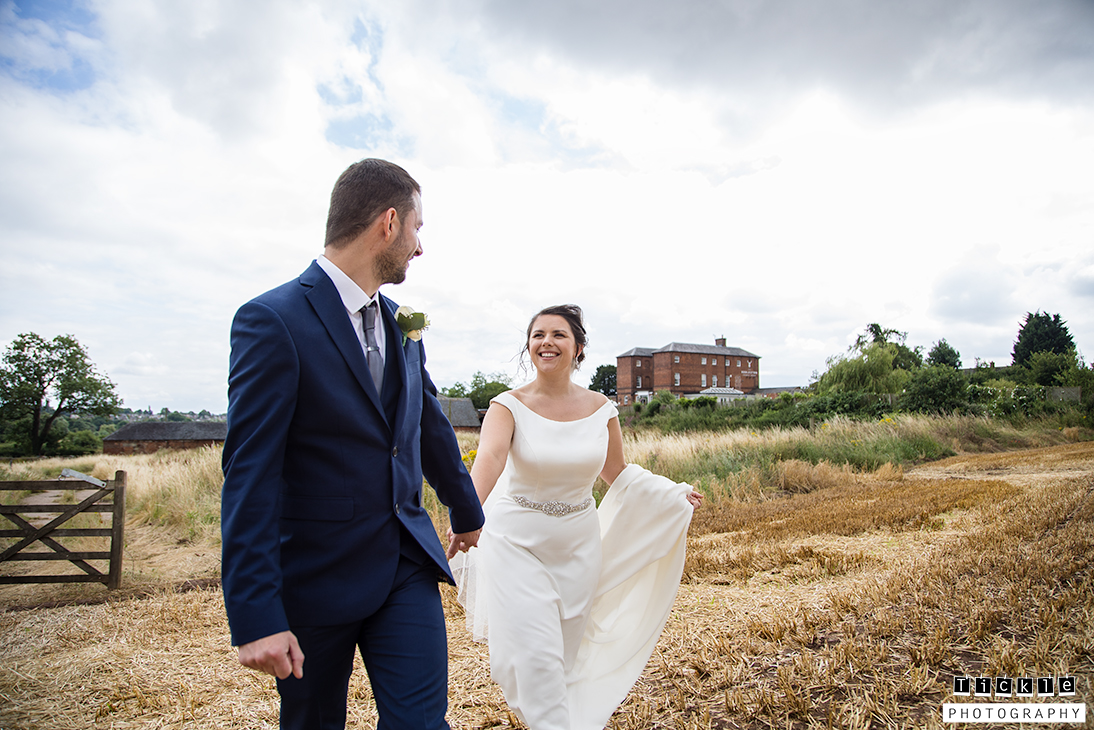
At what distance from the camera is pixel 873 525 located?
7.49 m

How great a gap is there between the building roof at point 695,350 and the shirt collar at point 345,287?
3850 inches

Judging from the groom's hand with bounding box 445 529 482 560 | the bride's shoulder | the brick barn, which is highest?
the bride's shoulder

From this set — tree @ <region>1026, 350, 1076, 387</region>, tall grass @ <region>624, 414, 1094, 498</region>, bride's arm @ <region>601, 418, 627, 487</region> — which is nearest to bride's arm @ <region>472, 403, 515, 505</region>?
bride's arm @ <region>601, 418, 627, 487</region>

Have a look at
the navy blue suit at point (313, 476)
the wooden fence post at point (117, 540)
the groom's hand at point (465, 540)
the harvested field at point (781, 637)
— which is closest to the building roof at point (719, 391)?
the harvested field at point (781, 637)

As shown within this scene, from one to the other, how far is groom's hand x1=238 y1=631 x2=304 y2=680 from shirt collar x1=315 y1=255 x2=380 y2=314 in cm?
107

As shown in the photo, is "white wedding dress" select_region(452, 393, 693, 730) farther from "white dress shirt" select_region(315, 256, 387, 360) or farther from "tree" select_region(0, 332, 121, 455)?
"tree" select_region(0, 332, 121, 455)

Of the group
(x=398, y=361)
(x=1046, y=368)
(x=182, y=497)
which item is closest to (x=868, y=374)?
(x=1046, y=368)

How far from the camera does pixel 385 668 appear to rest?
77.0 inches

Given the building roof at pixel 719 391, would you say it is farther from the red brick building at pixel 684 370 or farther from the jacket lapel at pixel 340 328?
the jacket lapel at pixel 340 328

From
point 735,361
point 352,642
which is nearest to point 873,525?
point 352,642

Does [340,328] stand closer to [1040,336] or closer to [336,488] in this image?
[336,488]

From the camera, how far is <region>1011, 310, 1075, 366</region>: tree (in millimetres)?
68562

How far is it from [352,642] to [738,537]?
6607 mm

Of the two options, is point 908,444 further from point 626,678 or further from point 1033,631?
point 626,678
